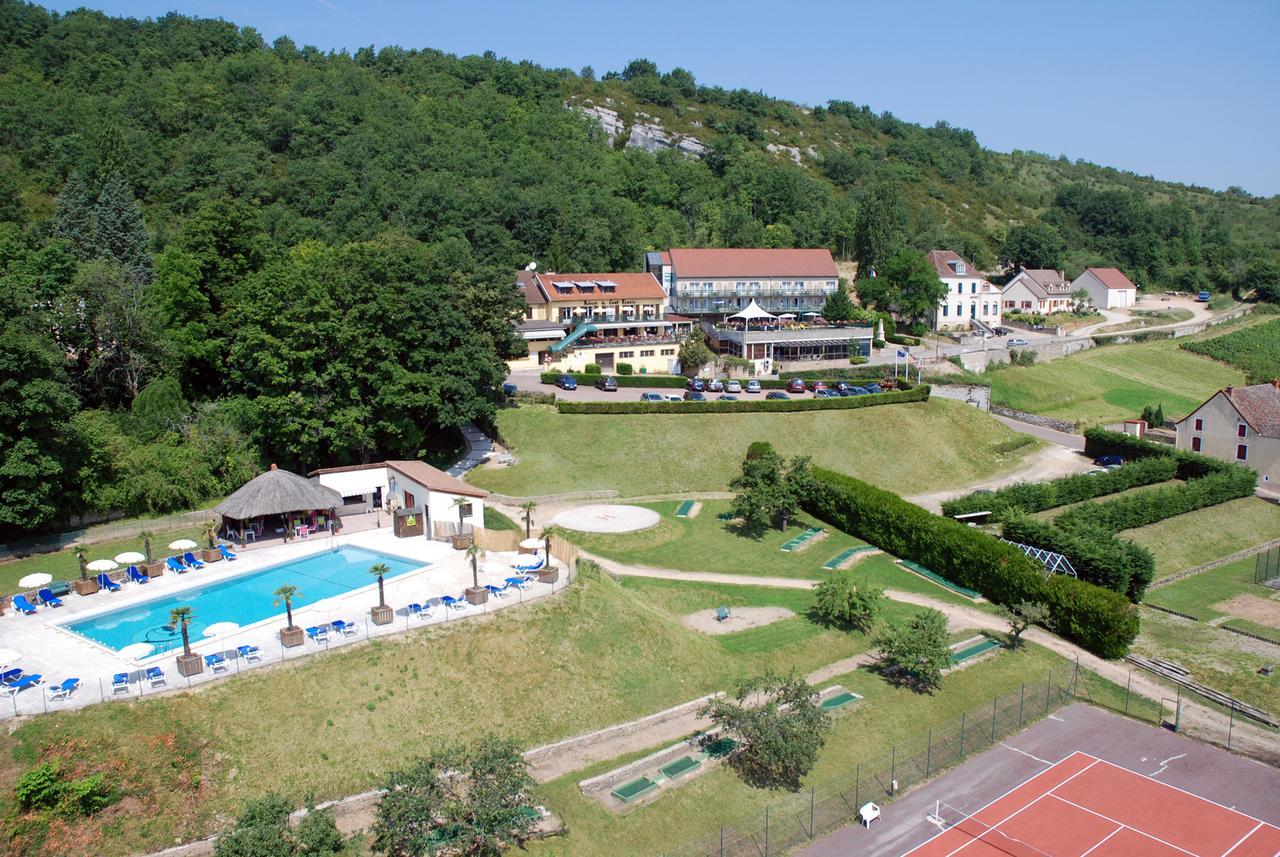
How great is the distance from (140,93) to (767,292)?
280 ft

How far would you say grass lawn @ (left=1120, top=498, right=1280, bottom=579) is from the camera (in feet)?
176

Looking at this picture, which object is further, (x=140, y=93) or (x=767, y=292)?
(x=140, y=93)

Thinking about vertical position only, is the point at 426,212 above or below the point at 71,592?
above

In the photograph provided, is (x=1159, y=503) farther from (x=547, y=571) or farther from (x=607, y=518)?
(x=547, y=571)

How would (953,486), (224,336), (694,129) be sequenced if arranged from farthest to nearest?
(694,129)
(953,486)
(224,336)

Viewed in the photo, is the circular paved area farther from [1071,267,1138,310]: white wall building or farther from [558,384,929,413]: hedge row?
[1071,267,1138,310]: white wall building

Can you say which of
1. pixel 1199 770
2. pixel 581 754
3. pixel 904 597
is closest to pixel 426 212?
pixel 904 597

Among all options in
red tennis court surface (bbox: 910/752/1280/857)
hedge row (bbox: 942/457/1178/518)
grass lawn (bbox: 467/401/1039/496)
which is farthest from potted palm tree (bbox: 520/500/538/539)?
hedge row (bbox: 942/457/1178/518)

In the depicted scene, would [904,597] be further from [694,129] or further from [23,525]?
[694,129]

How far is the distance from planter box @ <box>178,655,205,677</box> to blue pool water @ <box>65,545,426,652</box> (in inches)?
108

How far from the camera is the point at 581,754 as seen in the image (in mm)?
29703

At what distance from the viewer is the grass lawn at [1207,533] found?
5350cm

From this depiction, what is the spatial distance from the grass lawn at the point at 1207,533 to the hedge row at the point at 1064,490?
4300mm

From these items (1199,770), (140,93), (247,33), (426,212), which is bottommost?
(1199,770)
